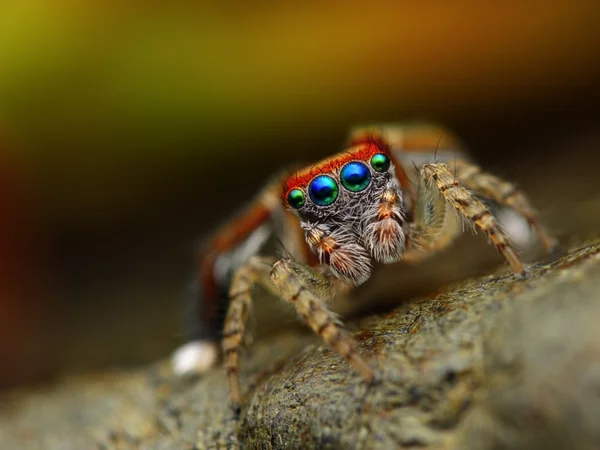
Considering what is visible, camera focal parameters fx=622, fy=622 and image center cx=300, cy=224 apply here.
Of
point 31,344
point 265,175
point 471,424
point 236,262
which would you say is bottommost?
point 471,424

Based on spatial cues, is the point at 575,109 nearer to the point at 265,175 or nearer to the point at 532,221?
the point at 265,175

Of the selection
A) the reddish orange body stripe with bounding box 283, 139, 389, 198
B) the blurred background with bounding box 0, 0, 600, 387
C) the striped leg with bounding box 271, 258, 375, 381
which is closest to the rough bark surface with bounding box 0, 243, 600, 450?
the striped leg with bounding box 271, 258, 375, 381

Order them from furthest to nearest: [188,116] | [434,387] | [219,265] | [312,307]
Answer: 1. [188,116]
2. [219,265]
3. [312,307]
4. [434,387]

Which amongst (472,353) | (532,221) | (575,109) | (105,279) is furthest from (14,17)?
(575,109)

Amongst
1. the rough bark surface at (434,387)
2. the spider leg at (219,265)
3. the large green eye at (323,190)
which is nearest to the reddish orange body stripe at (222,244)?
the spider leg at (219,265)

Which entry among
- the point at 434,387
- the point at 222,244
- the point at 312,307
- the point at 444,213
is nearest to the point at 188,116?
the point at 222,244

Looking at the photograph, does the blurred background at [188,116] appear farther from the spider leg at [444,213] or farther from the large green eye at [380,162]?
the large green eye at [380,162]

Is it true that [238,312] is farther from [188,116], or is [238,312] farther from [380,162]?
[188,116]
